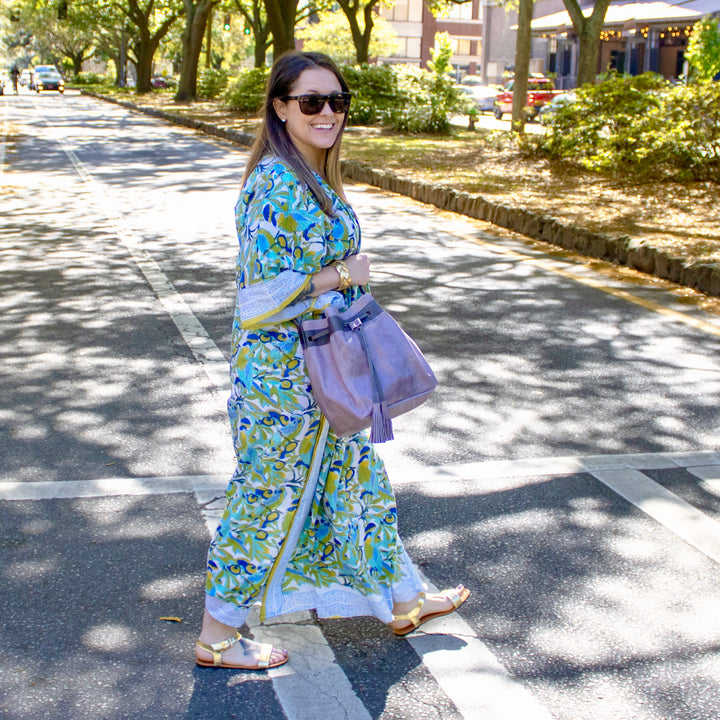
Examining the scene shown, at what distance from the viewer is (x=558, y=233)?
32.8 feet

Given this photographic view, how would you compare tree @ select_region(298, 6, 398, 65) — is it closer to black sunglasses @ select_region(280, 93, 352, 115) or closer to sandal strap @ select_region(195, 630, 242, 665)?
black sunglasses @ select_region(280, 93, 352, 115)

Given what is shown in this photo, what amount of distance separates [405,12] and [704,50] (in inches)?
2878

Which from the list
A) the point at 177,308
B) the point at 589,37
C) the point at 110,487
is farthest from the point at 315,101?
the point at 589,37

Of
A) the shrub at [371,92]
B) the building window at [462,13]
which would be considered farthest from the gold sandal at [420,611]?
the building window at [462,13]

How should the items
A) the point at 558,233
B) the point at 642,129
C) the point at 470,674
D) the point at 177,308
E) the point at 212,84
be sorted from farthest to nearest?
the point at 212,84 < the point at 642,129 < the point at 558,233 < the point at 177,308 < the point at 470,674

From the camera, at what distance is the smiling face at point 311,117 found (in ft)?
9.01

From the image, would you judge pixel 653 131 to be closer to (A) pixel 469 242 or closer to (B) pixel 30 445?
(A) pixel 469 242

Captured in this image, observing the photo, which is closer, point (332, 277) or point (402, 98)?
point (332, 277)

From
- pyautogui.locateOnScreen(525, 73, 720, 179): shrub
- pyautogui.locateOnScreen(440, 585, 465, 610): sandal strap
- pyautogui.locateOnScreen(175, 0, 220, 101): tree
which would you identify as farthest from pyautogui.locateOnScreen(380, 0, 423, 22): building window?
pyautogui.locateOnScreen(440, 585, 465, 610): sandal strap

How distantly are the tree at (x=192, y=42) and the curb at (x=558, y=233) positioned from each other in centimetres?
2439

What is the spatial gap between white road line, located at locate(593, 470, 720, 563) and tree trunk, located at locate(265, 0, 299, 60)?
75.4ft

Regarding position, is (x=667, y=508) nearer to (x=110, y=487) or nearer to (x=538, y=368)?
(x=538, y=368)

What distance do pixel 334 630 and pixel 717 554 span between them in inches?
58.1

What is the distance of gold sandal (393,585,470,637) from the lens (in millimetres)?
3043
